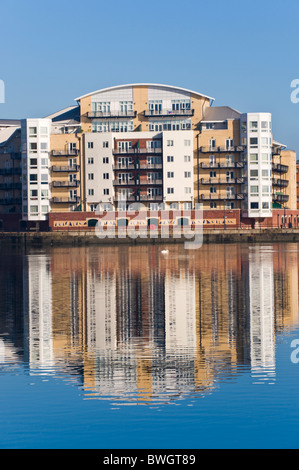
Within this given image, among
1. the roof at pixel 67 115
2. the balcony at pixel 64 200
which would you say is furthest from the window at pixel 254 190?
the roof at pixel 67 115

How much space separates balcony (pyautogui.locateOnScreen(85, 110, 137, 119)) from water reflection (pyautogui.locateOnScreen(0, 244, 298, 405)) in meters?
86.6

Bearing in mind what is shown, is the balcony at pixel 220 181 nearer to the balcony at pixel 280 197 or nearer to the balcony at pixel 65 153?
the balcony at pixel 280 197

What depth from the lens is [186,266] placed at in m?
62.7

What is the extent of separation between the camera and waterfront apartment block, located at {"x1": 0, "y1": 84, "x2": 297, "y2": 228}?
131750 millimetres

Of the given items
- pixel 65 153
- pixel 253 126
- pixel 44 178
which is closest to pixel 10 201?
pixel 44 178

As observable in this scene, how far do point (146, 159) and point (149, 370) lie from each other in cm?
11538

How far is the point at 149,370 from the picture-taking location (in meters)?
19.6

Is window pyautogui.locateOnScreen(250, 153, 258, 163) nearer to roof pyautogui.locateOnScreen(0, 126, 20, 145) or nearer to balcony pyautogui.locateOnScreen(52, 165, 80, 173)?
balcony pyautogui.locateOnScreen(52, 165, 80, 173)

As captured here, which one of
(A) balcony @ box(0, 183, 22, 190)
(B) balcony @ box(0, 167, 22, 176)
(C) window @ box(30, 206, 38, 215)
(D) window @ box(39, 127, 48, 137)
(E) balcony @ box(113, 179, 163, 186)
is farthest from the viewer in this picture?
(B) balcony @ box(0, 167, 22, 176)

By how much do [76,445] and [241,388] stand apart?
4.80 metres

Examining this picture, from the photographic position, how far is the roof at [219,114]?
449 ft

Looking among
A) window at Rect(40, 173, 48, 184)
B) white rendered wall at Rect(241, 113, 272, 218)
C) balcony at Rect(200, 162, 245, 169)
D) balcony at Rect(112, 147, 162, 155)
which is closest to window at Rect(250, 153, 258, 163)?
white rendered wall at Rect(241, 113, 272, 218)

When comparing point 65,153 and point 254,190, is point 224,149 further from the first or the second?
point 65,153
